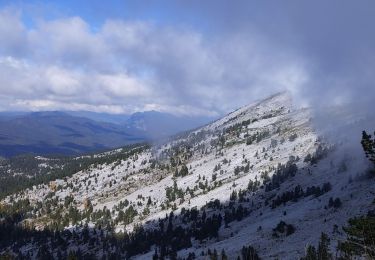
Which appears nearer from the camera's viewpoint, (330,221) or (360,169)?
(330,221)

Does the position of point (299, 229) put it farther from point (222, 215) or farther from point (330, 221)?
point (222, 215)

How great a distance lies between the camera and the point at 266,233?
130m

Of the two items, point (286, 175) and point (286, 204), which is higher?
point (286, 175)

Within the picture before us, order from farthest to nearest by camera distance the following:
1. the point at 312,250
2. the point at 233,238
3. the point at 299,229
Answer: the point at 233,238, the point at 299,229, the point at 312,250

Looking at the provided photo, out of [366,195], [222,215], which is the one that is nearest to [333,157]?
[222,215]

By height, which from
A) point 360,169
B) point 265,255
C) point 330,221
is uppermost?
point 360,169

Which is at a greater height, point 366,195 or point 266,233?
point 366,195

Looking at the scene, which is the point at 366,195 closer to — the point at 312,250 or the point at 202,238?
the point at 312,250

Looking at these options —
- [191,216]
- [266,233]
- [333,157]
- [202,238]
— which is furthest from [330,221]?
[191,216]

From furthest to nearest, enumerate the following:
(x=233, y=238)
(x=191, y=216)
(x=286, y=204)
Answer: (x=191, y=216) → (x=286, y=204) → (x=233, y=238)

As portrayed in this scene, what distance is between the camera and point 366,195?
12338 cm

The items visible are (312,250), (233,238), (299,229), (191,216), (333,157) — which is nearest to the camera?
(312,250)

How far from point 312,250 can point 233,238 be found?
2136 inches

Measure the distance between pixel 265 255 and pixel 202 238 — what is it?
49668 millimetres
